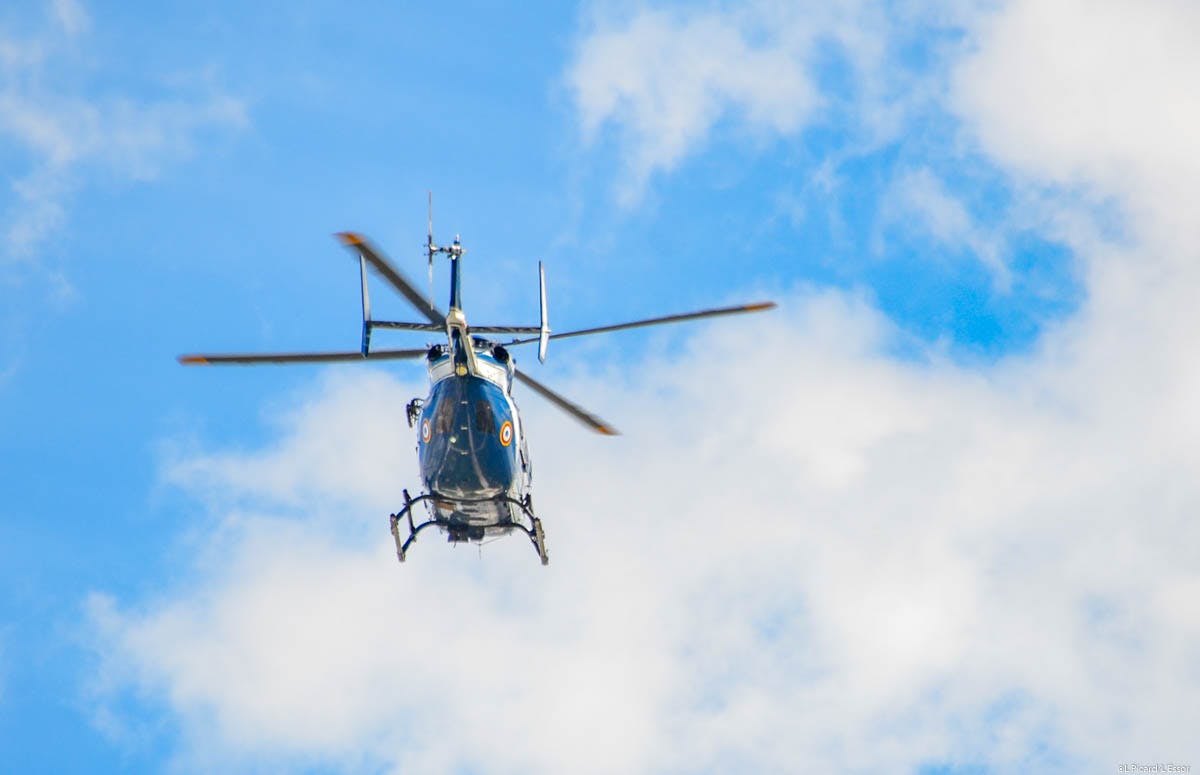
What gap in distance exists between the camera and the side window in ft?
160

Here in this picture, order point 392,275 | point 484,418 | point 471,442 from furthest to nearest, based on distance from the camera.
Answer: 1. point 484,418
2. point 471,442
3. point 392,275

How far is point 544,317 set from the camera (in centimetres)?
4884

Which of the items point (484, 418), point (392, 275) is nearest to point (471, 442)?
point (484, 418)

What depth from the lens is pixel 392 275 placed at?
139ft

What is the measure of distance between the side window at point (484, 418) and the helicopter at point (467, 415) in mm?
30

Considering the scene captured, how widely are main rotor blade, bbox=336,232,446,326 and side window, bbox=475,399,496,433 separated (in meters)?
2.93

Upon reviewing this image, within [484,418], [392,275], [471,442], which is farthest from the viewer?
[484,418]

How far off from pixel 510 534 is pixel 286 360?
9.30 m

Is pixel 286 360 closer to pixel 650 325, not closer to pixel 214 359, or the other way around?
pixel 214 359

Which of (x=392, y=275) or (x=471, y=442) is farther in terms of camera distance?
(x=471, y=442)

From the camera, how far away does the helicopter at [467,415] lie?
156ft

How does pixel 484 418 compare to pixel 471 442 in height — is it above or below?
above

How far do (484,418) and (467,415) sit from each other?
57cm

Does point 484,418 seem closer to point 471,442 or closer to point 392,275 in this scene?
point 471,442
